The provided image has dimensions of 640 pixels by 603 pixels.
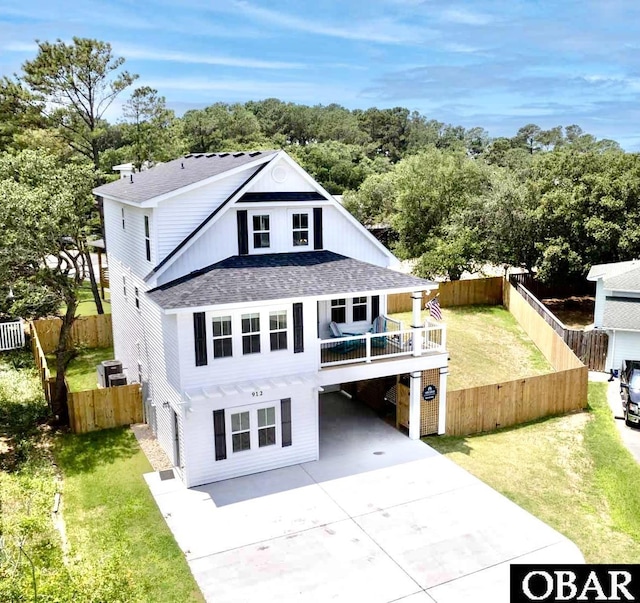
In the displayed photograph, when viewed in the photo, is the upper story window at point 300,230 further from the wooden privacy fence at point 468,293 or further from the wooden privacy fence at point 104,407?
the wooden privacy fence at point 468,293

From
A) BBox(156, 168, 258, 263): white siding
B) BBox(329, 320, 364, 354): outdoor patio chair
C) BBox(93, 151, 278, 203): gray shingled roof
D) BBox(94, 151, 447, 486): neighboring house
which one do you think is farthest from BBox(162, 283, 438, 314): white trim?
BBox(93, 151, 278, 203): gray shingled roof

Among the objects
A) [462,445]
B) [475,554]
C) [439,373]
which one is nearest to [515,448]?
[462,445]

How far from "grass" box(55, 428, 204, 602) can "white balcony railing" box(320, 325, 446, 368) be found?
6.46 meters

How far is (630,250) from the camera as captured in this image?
33.4 m

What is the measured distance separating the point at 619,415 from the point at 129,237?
19.2 metres

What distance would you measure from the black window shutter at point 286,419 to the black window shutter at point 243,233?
5.12 m

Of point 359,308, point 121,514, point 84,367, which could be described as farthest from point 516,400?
point 84,367

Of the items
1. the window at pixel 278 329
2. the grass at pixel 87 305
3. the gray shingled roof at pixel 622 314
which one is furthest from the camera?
the grass at pixel 87 305

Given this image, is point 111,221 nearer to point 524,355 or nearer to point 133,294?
point 133,294

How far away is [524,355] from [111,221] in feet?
65.3

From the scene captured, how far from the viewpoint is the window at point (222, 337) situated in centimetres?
1659

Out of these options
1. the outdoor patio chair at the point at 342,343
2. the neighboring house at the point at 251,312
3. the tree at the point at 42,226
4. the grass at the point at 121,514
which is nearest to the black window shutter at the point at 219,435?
the neighboring house at the point at 251,312

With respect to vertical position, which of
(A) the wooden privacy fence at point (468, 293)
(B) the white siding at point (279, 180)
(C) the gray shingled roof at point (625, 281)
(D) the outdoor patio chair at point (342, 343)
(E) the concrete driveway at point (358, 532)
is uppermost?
(B) the white siding at point (279, 180)

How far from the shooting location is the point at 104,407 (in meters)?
20.4
